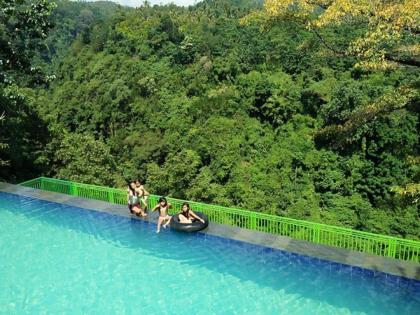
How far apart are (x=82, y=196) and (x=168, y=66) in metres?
41.7

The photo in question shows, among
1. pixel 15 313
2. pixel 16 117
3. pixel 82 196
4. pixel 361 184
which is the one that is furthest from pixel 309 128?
pixel 15 313

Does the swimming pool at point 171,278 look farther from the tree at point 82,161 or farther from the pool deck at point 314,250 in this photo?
the tree at point 82,161

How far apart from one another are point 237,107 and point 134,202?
33.0 m

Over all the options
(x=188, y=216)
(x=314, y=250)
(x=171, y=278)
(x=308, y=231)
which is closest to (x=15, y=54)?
(x=188, y=216)

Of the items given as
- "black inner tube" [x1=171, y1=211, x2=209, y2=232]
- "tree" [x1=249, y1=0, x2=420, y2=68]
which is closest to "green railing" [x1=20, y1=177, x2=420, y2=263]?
"black inner tube" [x1=171, y1=211, x2=209, y2=232]

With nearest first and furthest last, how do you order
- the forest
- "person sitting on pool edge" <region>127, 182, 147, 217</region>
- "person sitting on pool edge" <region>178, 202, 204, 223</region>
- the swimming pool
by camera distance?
1. the swimming pool
2. the forest
3. "person sitting on pool edge" <region>178, 202, 204, 223</region>
4. "person sitting on pool edge" <region>127, 182, 147, 217</region>

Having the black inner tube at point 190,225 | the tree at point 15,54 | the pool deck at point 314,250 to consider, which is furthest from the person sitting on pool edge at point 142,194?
the tree at point 15,54

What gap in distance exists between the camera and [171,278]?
9.12 m

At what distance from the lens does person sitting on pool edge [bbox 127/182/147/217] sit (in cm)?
1177

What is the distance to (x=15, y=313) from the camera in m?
8.12

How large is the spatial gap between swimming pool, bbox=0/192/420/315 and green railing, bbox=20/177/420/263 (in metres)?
0.89

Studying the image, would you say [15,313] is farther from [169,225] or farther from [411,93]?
[411,93]

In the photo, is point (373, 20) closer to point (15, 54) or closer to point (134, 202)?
point (134, 202)

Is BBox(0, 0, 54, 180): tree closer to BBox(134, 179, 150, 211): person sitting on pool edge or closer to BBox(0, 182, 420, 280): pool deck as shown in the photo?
BBox(134, 179, 150, 211): person sitting on pool edge
